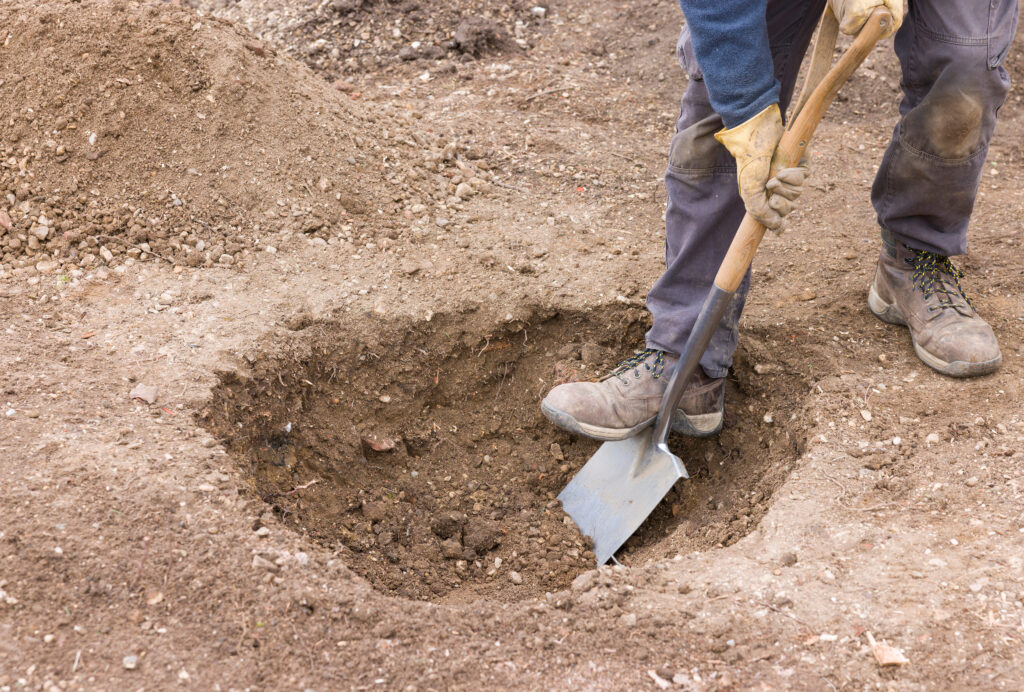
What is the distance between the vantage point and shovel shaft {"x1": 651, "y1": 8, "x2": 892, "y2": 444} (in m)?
2.06

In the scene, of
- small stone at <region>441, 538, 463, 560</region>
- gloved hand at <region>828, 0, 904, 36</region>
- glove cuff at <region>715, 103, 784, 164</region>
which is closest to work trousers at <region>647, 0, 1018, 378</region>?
glove cuff at <region>715, 103, 784, 164</region>

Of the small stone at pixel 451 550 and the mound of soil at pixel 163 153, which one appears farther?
the mound of soil at pixel 163 153

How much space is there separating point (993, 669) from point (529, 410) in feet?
5.76

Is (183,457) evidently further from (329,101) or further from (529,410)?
(329,101)

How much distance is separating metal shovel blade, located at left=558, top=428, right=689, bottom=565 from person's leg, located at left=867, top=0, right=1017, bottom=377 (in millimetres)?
1008

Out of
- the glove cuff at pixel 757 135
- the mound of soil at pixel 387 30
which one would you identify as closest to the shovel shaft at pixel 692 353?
the glove cuff at pixel 757 135

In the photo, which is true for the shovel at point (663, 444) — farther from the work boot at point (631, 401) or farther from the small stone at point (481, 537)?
the small stone at point (481, 537)

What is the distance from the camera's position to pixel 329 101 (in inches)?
165

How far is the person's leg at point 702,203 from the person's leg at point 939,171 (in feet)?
1.29

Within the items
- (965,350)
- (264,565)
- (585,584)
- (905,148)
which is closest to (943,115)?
(905,148)

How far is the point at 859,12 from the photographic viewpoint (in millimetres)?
2020

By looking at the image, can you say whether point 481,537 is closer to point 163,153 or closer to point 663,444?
point 663,444

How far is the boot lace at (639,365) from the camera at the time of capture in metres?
2.91

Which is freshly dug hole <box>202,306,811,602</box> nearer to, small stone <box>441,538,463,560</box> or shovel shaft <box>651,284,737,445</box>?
small stone <box>441,538,463,560</box>
